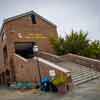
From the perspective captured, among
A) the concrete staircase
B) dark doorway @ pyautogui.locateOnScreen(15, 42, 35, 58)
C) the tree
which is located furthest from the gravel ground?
dark doorway @ pyautogui.locateOnScreen(15, 42, 35, 58)

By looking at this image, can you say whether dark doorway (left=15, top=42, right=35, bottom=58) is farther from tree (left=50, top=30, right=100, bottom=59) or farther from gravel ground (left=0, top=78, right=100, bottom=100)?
gravel ground (left=0, top=78, right=100, bottom=100)

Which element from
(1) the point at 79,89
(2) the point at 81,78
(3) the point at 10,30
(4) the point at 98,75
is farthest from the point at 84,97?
(3) the point at 10,30

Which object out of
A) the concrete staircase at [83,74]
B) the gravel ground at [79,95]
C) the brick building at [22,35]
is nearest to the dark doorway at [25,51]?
the brick building at [22,35]

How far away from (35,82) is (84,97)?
22.8ft

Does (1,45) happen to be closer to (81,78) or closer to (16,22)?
(16,22)

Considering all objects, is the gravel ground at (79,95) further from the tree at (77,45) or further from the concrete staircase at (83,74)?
the tree at (77,45)

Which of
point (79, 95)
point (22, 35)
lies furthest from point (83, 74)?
point (22, 35)

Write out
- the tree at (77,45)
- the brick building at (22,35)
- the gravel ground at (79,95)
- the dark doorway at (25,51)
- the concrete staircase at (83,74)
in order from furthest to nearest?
the dark doorway at (25,51), the brick building at (22,35), the tree at (77,45), the concrete staircase at (83,74), the gravel ground at (79,95)

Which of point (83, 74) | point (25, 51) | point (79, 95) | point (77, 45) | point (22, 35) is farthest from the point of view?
point (25, 51)

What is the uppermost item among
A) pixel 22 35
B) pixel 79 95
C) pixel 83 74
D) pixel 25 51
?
pixel 22 35

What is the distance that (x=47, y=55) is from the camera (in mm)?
26938

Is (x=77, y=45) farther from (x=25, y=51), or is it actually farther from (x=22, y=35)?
(x=25, y=51)

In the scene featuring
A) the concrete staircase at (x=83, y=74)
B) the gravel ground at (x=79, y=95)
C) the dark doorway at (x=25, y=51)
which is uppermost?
the dark doorway at (x=25, y=51)

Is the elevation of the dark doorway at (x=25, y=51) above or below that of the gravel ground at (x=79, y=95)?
above
